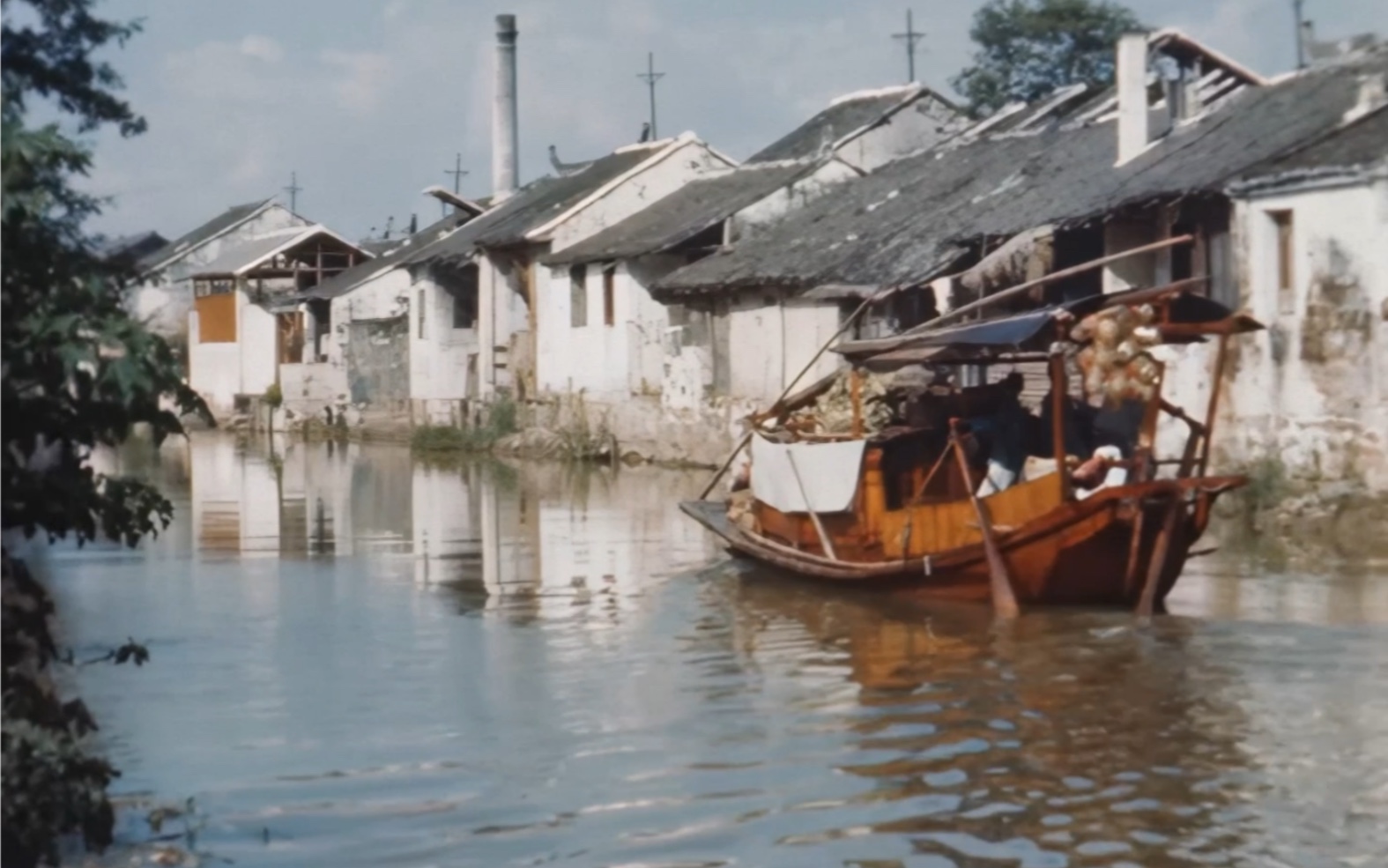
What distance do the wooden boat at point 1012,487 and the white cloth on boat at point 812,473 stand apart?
0.02m

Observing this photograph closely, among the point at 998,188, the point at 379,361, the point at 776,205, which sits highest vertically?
the point at 776,205

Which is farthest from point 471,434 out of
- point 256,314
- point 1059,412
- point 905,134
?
point 1059,412

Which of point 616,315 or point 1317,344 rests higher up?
point 616,315

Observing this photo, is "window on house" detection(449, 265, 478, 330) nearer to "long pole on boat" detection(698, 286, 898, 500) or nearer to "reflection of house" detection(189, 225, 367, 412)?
"reflection of house" detection(189, 225, 367, 412)

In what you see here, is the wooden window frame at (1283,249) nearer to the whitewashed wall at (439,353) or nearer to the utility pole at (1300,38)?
the utility pole at (1300,38)

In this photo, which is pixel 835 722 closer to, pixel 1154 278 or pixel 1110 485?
pixel 1110 485

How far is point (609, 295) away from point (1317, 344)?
20.8 meters

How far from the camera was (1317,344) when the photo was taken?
24.2 metres

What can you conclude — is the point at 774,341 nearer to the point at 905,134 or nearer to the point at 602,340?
the point at 602,340

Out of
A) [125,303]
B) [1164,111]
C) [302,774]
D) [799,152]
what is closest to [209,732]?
[302,774]

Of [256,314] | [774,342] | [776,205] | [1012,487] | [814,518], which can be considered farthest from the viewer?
[256,314]

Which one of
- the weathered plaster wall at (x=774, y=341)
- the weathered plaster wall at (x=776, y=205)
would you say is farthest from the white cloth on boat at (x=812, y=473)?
the weathered plaster wall at (x=776, y=205)

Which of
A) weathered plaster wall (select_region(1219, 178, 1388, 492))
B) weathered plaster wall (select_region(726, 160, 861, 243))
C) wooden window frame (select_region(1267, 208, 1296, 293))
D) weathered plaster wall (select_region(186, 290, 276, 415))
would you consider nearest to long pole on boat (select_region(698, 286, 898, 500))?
weathered plaster wall (select_region(1219, 178, 1388, 492))

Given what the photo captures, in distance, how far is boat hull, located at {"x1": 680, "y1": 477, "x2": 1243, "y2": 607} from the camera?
16.2 meters
